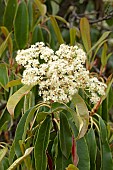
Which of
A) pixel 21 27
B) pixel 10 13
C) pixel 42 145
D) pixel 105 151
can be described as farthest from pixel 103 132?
pixel 10 13

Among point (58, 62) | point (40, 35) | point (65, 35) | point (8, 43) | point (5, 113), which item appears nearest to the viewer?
point (58, 62)

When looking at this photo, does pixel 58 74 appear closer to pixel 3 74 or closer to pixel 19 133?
pixel 19 133

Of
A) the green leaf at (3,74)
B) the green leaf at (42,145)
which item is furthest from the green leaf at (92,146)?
the green leaf at (3,74)

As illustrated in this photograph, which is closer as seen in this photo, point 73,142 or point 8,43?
point 73,142

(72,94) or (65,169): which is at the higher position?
(72,94)

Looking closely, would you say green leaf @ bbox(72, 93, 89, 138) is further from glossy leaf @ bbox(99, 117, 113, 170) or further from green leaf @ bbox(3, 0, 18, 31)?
green leaf @ bbox(3, 0, 18, 31)

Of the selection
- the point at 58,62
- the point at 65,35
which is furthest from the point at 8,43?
the point at 65,35

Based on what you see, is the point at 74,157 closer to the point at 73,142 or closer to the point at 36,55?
the point at 73,142
